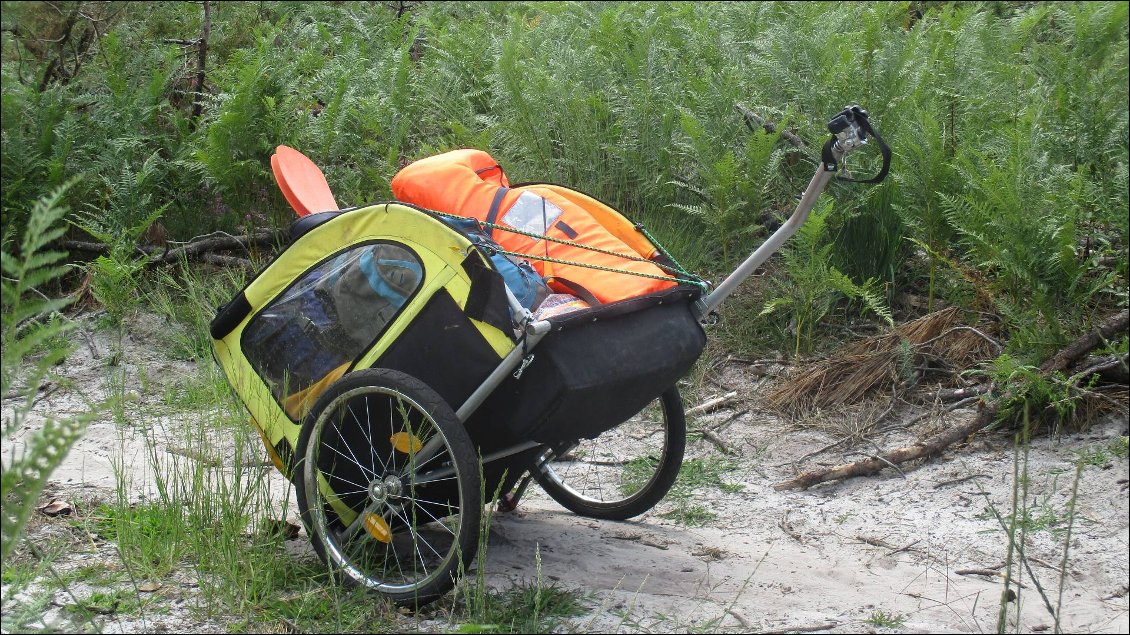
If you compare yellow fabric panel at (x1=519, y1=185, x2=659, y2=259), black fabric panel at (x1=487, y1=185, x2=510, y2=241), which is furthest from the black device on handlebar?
black fabric panel at (x1=487, y1=185, x2=510, y2=241)

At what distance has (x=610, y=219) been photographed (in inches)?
158

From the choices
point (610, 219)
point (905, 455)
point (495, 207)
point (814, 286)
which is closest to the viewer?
point (495, 207)

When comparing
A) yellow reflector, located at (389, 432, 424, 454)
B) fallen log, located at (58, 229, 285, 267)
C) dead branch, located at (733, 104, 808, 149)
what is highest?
dead branch, located at (733, 104, 808, 149)

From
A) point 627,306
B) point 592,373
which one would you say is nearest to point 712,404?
point 627,306

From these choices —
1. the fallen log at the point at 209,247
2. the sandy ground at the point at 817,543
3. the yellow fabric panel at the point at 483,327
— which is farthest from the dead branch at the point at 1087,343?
the fallen log at the point at 209,247

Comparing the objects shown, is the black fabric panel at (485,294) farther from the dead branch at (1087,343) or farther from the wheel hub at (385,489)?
the dead branch at (1087,343)

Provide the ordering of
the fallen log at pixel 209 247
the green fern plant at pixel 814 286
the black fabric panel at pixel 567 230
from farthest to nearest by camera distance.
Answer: the fallen log at pixel 209 247, the green fern plant at pixel 814 286, the black fabric panel at pixel 567 230

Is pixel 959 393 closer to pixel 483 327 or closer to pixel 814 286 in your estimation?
pixel 814 286

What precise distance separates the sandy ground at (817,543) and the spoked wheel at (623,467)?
3.4 inches

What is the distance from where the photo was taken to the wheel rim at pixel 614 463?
15.2ft

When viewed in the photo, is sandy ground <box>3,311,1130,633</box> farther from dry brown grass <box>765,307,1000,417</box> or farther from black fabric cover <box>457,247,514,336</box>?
black fabric cover <box>457,247,514,336</box>

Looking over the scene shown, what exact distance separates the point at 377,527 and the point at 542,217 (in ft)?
3.90

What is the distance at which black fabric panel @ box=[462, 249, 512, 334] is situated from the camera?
3.26 m

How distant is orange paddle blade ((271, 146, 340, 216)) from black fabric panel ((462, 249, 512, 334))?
958 millimetres
